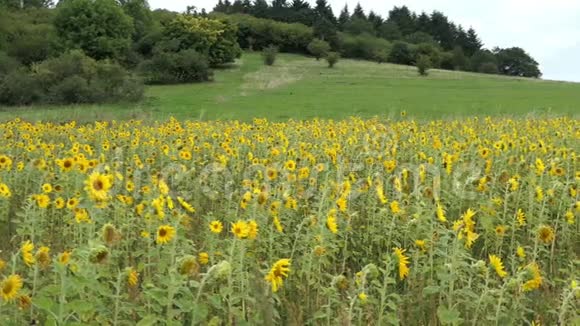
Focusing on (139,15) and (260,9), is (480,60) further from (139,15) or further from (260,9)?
(139,15)

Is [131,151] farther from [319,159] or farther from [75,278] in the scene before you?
[75,278]

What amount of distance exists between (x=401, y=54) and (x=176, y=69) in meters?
37.4

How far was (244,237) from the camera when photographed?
2.76 metres

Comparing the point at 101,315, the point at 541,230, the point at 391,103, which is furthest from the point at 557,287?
the point at 391,103

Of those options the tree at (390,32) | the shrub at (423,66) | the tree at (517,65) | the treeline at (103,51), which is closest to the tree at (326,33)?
the treeline at (103,51)

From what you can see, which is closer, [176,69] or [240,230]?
[240,230]

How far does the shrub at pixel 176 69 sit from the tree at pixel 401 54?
35.5 meters

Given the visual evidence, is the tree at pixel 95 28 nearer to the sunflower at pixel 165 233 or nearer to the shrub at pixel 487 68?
the shrub at pixel 487 68

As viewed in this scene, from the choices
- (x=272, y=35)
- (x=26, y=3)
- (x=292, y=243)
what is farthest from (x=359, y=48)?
(x=292, y=243)

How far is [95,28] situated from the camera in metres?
53.1

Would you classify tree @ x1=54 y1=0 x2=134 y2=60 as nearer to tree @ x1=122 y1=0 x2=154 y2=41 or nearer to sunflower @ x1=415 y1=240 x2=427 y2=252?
tree @ x1=122 y1=0 x2=154 y2=41

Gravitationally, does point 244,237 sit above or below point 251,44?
below

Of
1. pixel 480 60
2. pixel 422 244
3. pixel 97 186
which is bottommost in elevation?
pixel 422 244

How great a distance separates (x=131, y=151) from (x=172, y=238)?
4.93 m
